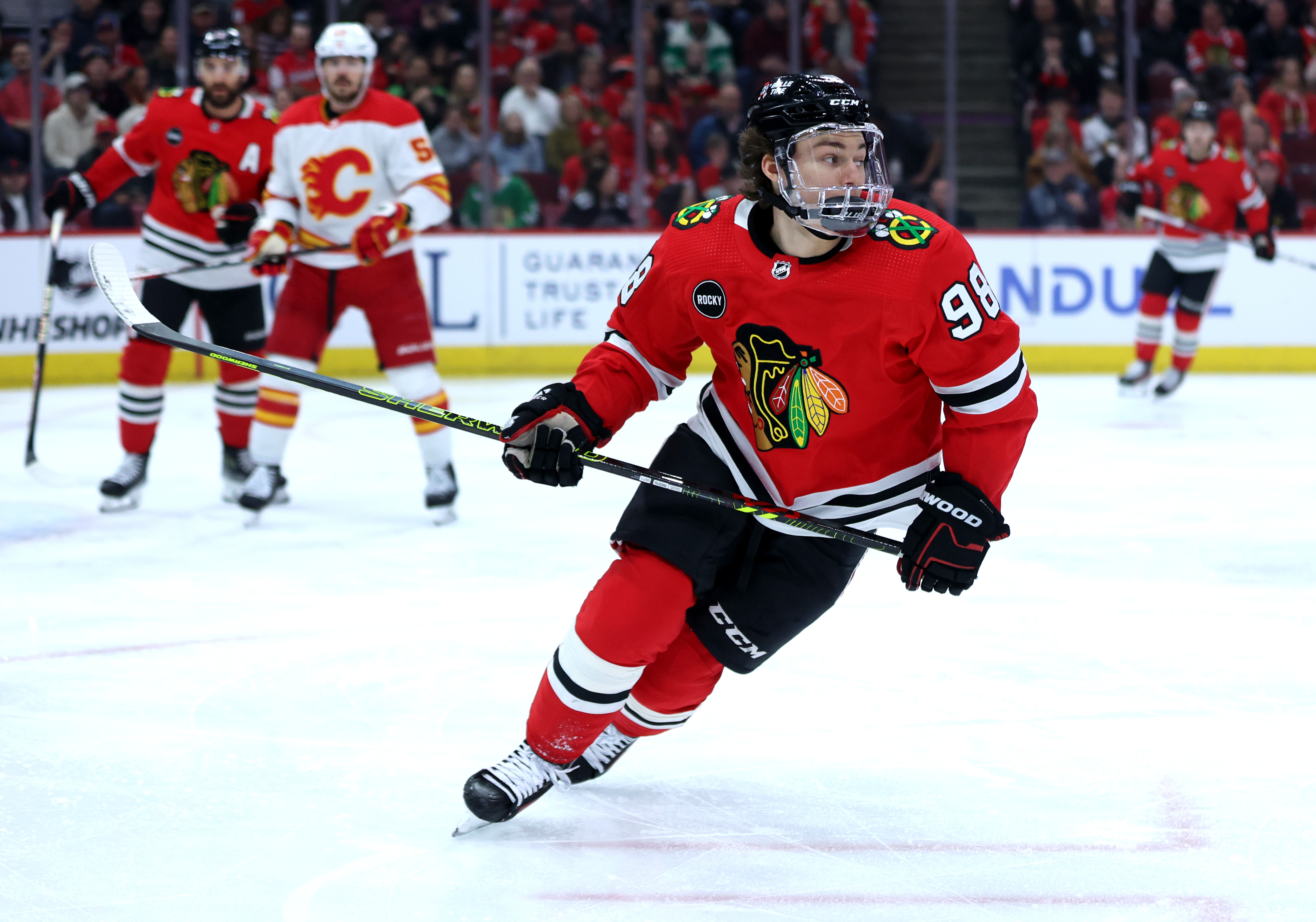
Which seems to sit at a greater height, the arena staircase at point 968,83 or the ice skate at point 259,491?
the arena staircase at point 968,83

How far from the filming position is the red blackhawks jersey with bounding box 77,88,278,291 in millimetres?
4348

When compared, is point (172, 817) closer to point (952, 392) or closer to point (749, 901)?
point (749, 901)

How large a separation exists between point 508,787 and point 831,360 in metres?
0.69

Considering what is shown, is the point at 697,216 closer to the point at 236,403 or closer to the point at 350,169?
the point at 350,169

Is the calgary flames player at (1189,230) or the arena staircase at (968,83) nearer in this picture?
the calgary flames player at (1189,230)

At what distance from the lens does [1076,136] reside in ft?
28.1

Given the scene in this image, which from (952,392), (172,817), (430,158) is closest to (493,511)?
(430,158)

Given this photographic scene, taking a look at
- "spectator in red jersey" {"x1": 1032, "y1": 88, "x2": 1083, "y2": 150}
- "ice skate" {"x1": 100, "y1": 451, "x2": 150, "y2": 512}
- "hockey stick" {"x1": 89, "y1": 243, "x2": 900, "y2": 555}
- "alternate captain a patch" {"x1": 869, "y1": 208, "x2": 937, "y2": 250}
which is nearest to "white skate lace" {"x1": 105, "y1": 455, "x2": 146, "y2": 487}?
"ice skate" {"x1": 100, "y1": 451, "x2": 150, "y2": 512}

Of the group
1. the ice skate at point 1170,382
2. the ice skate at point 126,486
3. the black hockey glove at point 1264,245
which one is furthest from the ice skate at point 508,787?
the black hockey glove at point 1264,245

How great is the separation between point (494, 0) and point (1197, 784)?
7166mm

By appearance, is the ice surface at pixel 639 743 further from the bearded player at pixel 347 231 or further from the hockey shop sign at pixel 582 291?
the hockey shop sign at pixel 582 291

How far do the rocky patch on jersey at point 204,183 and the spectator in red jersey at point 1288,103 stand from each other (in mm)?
6723

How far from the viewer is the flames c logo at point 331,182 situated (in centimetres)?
411

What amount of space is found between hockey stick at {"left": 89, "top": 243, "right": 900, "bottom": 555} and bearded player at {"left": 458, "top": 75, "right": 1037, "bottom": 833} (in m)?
0.03
